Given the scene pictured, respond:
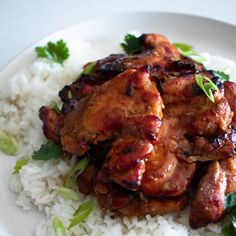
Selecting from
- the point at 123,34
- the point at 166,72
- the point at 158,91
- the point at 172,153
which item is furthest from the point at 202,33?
the point at 172,153

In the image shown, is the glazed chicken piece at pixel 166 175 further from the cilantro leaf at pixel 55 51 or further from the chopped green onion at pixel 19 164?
the cilantro leaf at pixel 55 51

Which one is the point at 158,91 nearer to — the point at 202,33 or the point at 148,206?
the point at 148,206

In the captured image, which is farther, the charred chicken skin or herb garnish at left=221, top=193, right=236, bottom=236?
herb garnish at left=221, top=193, right=236, bottom=236

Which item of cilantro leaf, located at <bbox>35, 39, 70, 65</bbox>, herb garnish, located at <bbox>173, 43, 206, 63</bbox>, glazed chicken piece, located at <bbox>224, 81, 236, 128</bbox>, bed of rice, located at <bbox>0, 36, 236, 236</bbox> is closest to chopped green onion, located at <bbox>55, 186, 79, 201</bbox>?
bed of rice, located at <bbox>0, 36, 236, 236</bbox>

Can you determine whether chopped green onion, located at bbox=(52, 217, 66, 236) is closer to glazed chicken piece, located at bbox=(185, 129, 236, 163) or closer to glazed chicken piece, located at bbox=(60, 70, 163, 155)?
glazed chicken piece, located at bbox=(60, 70, 163, 155)

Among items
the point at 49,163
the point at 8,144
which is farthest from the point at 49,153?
the point at 8,144

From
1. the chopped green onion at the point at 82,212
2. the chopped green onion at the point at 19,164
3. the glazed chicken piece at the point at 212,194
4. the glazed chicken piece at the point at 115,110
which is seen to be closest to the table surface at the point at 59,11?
the chopped green onion at the point at 19,164

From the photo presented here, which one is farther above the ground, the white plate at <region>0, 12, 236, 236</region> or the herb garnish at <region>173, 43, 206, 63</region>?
the white plate at <region>0, 12, 236, 236</region>
